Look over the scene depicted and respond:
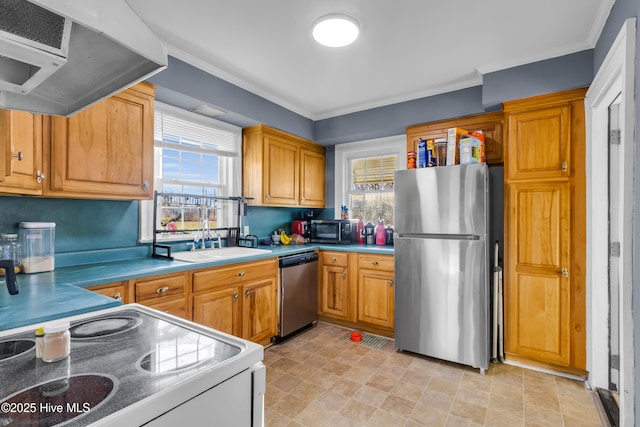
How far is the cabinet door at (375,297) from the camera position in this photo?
3.20 metres

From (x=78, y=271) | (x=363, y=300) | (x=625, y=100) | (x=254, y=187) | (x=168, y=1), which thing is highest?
(x=168, y=1)

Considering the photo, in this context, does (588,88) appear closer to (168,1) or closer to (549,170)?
(549,170)

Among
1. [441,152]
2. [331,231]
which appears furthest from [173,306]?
[441,152]

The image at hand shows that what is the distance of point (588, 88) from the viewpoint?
2334 millimetres

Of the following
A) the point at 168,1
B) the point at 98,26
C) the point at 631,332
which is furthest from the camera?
the point at 168,1

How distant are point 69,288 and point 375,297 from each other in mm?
2547

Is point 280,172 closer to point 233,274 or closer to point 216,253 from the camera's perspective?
point 216,253

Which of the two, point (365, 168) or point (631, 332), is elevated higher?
point (365, 168)

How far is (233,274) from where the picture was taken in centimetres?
262

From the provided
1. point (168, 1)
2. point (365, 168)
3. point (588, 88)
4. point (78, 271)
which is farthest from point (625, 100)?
point (78, 271)

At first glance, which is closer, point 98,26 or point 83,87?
point 98,26

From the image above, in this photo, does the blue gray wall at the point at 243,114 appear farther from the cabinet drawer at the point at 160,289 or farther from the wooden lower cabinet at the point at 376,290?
the wooden lower cabinet at the point at 376,290

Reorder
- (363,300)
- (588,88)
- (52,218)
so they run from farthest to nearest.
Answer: (363,300)
(588,88)
(52,218)

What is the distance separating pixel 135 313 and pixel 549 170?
290 cm
